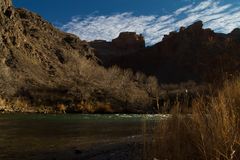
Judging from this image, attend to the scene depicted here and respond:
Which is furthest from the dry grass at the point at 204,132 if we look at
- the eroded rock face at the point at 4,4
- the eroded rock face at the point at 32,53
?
the eroded rock face at the point at 4,4

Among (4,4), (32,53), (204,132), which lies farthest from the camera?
(4,4)

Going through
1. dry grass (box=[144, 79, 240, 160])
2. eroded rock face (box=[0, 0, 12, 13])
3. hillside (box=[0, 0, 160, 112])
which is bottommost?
dry grass (box=[144, 79, 240, 160])

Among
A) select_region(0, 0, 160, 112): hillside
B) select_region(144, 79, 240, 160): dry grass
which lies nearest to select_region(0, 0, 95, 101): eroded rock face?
select_region(0, 0, 160, 112): hillside

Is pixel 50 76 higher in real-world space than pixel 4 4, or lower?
lower

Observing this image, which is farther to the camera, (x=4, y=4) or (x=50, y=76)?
(x=4, y=4)

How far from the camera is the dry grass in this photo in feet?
17.9

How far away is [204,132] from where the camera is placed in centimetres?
589

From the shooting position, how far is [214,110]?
233 inches

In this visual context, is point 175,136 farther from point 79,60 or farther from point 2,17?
point 79,60

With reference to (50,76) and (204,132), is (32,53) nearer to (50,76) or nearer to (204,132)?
(50,76)

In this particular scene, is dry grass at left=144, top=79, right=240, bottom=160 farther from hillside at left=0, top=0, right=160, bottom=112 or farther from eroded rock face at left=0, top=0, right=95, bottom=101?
eroded rock face at left=0, top=0, right=95, bottom=101

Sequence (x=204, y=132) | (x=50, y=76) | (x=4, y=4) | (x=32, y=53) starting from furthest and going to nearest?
(x=4, y=4)
(x=32, y=53)
(x=50, y=76)
(x=204, y=132)

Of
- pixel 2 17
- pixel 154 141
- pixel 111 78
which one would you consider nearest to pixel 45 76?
pixel 2 17

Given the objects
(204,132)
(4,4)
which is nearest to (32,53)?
(4,4)
